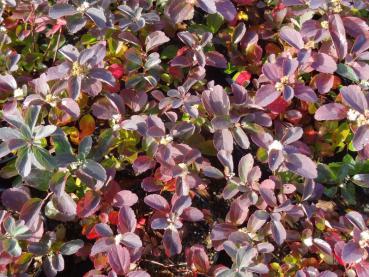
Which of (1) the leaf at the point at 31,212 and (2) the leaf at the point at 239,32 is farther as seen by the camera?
(2) the leaf at the point at 239,32

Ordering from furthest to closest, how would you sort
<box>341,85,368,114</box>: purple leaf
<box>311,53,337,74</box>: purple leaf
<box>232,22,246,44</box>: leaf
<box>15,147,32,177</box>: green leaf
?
<box>232,22,246,44</box>: leaf, <box>311,53,337,74</box>: purple leaf, <box>341,85,368,114</box>: purple leaf, <box>15,147,32,177</box>: green leaf

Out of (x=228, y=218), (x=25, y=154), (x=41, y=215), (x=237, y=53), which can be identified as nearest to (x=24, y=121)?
(x=25, y=154)

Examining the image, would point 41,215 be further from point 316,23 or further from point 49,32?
point 316,23

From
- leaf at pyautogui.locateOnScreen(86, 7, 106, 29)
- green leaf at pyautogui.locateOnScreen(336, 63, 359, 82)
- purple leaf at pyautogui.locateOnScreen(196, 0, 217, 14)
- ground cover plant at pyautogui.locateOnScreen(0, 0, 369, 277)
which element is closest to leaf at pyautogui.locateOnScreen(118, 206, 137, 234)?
ground cover plant at pyautogui.locateOnScreen(0, 0, 369, 277)

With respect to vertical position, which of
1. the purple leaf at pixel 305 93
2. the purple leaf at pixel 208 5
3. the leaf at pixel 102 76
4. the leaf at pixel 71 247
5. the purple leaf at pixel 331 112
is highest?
the purple leaf at pixel 208 5

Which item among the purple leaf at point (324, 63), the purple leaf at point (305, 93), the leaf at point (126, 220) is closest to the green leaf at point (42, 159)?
the leaf at point (126, 220)

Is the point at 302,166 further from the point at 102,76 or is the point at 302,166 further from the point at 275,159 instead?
the point at 102,76

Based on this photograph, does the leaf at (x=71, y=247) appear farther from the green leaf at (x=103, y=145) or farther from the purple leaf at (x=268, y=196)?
the purple leaf at (x=268, y=196)

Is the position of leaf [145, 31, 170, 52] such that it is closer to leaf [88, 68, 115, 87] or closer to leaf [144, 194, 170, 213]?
leaf [88, 68, 115, 87]
